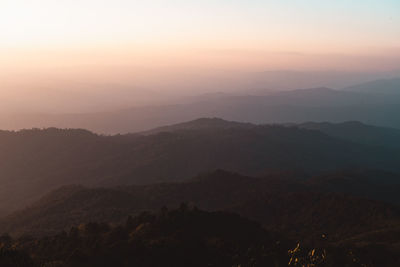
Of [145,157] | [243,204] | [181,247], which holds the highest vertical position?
[181,247]

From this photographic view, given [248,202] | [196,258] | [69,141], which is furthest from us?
[69,141]

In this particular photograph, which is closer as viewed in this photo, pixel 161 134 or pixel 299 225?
pixel 299 225

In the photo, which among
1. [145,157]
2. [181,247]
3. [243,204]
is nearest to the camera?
[181,247]

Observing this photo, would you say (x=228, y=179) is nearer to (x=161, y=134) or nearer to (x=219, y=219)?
(x=219, y=219)

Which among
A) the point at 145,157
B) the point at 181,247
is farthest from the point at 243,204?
the point at 145,157

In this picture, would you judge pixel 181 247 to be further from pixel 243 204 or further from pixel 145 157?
pixel 145 157

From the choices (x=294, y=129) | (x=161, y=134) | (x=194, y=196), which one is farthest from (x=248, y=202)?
(x=294, y=129)

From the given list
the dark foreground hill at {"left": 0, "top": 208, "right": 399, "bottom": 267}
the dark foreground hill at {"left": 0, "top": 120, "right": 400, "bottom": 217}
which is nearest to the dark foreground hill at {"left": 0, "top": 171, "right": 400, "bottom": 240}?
the dark foreground hill at {"left": 0, "top": 208, "right": 399, "bottom": 267}

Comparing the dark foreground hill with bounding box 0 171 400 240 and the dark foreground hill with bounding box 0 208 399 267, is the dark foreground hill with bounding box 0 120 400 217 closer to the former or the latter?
the dark foreground hill with bounding box 0 171 400 240
